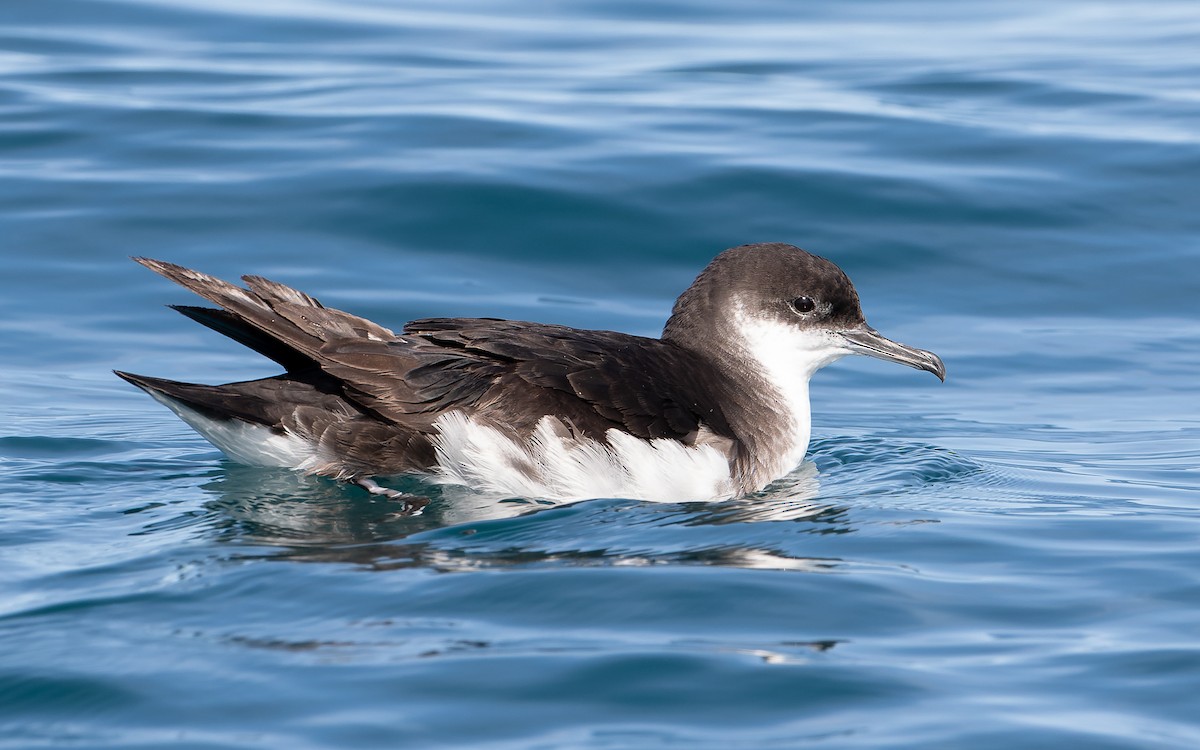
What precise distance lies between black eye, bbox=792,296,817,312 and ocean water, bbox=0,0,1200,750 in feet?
2.56

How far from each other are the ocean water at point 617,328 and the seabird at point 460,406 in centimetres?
16

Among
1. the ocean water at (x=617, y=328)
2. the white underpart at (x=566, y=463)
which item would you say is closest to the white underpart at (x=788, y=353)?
the ocean water at (x=617, y=328)

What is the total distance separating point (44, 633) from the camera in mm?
5016

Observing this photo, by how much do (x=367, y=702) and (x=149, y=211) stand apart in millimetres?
7337

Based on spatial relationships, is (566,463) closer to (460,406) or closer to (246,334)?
(460,406)

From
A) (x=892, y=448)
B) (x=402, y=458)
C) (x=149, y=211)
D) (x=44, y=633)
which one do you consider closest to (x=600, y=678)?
(x=44, y=633)

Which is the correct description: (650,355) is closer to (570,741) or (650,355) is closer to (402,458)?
(402,458)

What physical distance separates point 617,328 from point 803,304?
8.07 ft

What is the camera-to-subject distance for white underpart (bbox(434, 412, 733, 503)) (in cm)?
656

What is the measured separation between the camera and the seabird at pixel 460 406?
21.5 feet

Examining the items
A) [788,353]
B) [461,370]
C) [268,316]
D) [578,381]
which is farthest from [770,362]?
[268,316]

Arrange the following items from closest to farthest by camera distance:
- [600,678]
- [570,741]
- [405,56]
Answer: [570,741] < [600,678] < [405,56]

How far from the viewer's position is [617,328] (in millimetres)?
A: 9852

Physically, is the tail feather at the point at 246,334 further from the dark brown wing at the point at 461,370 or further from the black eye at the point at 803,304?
the black eye at the point at 803,304
